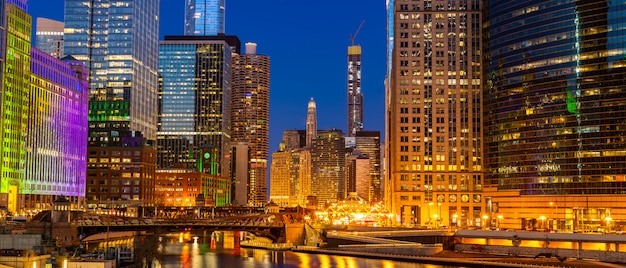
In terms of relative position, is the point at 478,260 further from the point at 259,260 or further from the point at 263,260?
the point at 259,260

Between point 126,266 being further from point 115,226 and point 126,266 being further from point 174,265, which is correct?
point 115,226

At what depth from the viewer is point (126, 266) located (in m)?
138

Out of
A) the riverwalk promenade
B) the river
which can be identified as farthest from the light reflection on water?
the riverwalk promenade

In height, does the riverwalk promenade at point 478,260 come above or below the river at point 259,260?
above

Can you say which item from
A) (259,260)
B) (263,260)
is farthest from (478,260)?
(259,260)

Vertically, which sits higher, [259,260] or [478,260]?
[478,260]

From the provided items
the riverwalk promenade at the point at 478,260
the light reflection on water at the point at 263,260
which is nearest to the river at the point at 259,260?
the light reflection on water at the point at 263,260

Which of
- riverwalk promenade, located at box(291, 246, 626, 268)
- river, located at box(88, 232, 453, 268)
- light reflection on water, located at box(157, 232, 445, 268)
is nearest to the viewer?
riverwalk promenade, located at box(291, 246, 626, 268)

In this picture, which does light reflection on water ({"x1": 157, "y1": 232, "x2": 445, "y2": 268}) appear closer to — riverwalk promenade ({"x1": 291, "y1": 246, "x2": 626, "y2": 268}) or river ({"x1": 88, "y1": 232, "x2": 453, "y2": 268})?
river ({"x1": 88, "y1": 232, "x2": 453, "y2": 268})

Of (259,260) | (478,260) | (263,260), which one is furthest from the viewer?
(259,260)

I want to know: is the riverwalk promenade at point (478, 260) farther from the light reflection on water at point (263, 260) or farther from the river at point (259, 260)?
the light reflection on water at point (263, 260)

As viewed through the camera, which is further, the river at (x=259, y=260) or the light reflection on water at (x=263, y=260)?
the light reflection on water at (x=263, y=260)

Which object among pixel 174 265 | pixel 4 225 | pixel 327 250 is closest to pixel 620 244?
pixel 327 250

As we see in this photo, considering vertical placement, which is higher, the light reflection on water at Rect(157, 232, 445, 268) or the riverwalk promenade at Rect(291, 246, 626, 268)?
the riverwalk promenade at Rect(291, 246, 626, 268)
